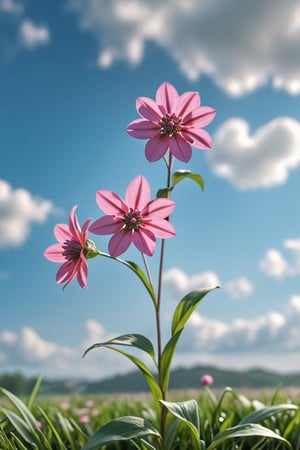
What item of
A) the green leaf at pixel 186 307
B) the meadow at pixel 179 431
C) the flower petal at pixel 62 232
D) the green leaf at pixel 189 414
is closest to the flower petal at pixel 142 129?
the flower petal at pixel 62 232

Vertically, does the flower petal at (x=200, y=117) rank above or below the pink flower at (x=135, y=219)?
above

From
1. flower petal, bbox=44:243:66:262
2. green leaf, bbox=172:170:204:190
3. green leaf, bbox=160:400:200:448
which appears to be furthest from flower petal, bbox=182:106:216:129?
green leaf, bbox=160:400:200:448

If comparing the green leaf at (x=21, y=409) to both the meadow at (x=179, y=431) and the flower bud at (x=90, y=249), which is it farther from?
the flower bud at (x=90, y=249)

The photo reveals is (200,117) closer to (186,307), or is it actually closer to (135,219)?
(135,219)

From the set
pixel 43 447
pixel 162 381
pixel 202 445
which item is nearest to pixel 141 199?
pixel 162 381

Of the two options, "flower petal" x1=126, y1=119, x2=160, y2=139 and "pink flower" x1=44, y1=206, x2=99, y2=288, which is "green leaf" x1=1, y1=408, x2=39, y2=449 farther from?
"flower petal" x1=126, y1=119, x2=160, y2=139

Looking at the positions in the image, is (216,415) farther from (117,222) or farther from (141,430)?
(117,222)

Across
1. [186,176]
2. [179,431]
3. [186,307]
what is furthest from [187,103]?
[179,431]
